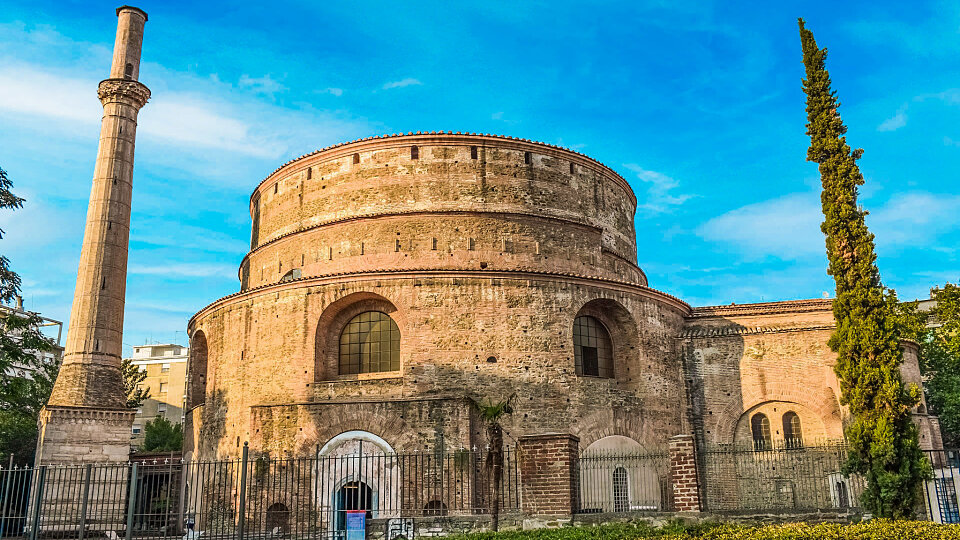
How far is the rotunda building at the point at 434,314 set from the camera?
1834 cm

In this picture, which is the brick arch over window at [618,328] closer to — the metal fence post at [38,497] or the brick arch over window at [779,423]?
the brick arch over window at [779,423]

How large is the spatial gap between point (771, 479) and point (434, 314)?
10104 millimetres

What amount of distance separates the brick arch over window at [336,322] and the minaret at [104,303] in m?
6.36

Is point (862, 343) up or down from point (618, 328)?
down

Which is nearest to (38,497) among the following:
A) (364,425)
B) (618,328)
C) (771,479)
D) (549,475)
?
(364,425)

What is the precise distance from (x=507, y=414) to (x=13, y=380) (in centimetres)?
1045

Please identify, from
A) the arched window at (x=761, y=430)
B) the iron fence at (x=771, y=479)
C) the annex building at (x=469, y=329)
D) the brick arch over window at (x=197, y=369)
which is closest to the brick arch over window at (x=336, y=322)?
the annex building at (x=469, y=329)

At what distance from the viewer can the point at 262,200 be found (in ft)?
81.5

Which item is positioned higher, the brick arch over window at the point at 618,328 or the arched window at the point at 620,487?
the brick arch over window at the point at 618,328

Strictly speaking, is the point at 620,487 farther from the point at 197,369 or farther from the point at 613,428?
the point at 197,369

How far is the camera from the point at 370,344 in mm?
19484

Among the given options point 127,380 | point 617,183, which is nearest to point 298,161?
point 617,183

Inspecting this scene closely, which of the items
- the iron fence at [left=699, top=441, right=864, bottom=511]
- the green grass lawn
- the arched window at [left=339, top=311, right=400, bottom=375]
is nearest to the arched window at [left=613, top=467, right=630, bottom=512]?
the iron fence at [left=699, top=441, right=864, bottom=511]

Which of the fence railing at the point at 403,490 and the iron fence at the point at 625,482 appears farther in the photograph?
the iron fence at the point at 625,482
